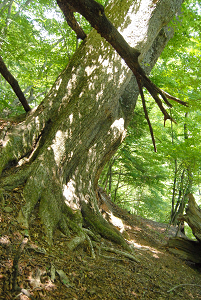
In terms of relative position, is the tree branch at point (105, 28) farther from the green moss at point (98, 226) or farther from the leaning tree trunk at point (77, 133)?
the green moss at point (98, 226)

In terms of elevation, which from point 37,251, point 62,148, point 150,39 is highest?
point 150,39

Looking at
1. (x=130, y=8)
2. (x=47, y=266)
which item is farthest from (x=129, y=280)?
(x=130, y=8)

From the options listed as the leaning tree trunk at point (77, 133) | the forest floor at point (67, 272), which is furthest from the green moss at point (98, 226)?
the forest floor at point (67, 272)

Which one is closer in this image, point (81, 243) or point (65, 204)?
point (81, 243)

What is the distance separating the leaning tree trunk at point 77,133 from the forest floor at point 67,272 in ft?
0.80

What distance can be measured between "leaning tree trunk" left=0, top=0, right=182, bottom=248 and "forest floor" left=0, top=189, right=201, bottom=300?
24cm

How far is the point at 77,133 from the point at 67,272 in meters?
2.26

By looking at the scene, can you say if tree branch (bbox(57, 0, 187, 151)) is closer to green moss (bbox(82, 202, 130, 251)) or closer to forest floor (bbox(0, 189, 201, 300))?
forest floor (bbox(0, 189, 201, 300))

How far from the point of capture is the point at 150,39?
14.8 feet

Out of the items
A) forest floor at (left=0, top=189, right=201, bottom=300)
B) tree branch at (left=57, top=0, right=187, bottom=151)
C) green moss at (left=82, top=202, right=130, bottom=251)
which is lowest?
forest floor at (left=0, top=189, right=201, bottom=300)

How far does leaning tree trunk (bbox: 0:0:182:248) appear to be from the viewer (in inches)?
127

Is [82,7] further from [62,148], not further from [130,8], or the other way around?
[130,8]

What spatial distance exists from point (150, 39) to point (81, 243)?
4383 mm

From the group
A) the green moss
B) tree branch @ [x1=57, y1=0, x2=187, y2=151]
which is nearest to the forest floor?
the green moss
